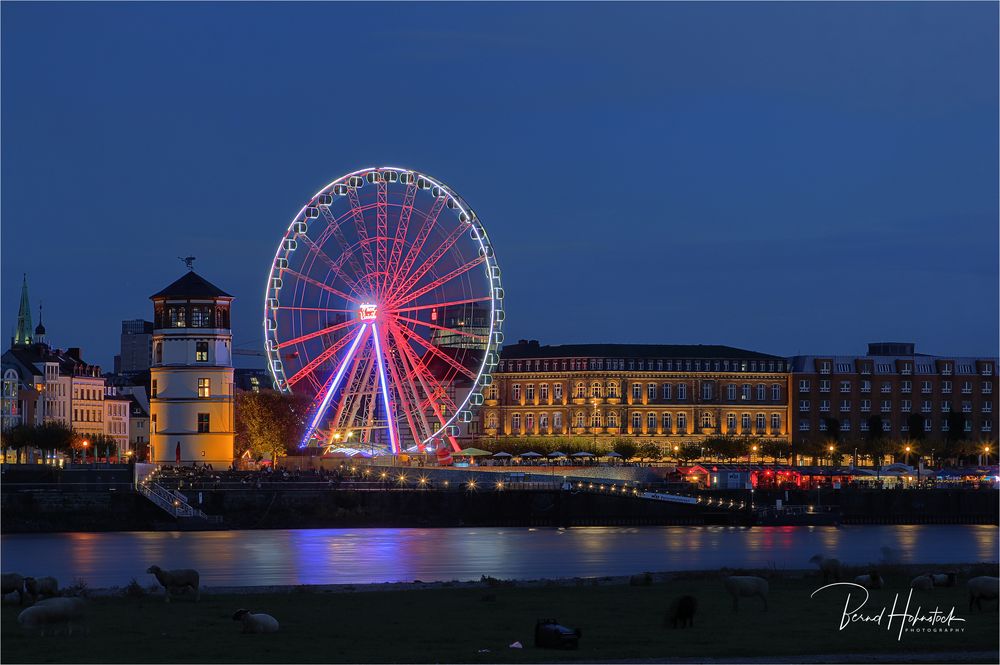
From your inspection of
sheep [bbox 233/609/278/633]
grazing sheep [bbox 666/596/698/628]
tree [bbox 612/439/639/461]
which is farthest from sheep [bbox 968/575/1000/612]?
tree [bbox 612/439/639/461]

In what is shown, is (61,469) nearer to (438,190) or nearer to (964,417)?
(438,190)

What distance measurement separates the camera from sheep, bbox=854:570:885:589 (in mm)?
49469

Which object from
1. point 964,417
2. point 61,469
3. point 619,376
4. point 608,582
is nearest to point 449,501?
point 61,469

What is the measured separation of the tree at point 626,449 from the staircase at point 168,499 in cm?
7196

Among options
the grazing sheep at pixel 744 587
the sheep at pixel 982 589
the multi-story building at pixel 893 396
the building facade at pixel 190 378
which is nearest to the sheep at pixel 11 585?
the grazing sheep at pixel 744 587

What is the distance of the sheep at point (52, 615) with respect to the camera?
38969 millimetres

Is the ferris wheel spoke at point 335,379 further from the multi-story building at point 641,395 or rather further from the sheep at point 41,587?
the multi-story building at point 641,395

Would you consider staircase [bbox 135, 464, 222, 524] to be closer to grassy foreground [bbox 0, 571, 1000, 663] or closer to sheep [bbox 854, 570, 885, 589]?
grassy foreground [bbox 0, 571, 1000, 663]

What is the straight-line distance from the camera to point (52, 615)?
3903 centimetres

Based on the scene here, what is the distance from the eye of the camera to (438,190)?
101 m

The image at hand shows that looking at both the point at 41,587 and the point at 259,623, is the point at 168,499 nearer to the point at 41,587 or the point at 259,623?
the point at 41,587

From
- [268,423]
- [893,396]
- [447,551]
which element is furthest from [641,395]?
[447,551]

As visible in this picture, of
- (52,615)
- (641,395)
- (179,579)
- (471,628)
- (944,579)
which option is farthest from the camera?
(641,395)

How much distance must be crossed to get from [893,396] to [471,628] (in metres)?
145
